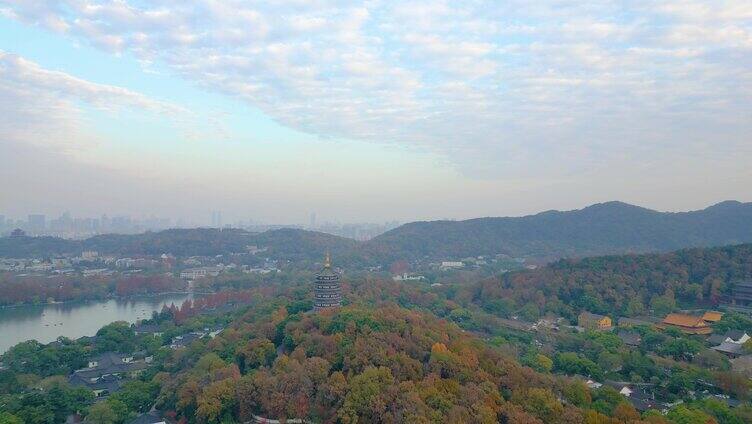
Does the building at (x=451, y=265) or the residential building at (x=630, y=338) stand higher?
the building at (x=451, y=265)

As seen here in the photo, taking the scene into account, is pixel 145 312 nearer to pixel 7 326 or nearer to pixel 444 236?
pixel 7 326

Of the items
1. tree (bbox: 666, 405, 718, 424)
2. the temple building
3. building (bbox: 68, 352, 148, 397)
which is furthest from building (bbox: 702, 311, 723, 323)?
building (bbox: 68, 352, 148, 397)

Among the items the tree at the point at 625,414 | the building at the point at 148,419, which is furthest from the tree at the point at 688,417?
the building at the point at 148,419

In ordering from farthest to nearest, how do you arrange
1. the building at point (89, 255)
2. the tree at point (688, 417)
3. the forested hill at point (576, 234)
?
1. the building at point (89, 255)
2. the forested hill at point (576, 234)
3. the tree at point (688, 417)

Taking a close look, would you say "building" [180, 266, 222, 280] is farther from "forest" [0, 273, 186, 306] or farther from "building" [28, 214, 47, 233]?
"building" [28, 214, 47, 233]

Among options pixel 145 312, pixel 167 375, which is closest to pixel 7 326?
pixel 145 312

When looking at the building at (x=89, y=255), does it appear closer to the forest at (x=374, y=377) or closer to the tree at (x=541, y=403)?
the forest at (x=374, y=377)

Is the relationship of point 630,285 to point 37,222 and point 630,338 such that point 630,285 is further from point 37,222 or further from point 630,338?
point 37,222
